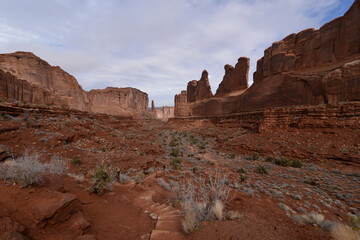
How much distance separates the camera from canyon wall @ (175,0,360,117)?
1505 centimetres

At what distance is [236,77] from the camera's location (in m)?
36.0

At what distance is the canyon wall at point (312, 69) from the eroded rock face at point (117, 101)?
1780 inches

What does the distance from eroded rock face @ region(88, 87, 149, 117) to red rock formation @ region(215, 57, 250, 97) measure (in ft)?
126

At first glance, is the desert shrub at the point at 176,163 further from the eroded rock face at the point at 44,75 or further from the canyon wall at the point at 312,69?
the eroded rock face at the point at 44,75

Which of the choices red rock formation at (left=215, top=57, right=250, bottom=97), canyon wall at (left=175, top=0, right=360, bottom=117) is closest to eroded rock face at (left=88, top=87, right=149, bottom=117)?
red rock formation at (left=215, top=57, right=250, bottom=97)

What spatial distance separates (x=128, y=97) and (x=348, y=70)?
62.2m

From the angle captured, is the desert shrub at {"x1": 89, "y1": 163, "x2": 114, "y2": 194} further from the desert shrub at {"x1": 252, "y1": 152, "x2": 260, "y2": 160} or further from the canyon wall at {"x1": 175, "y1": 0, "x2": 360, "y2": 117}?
the canyon wall at {"x1": 175, "y1": 0, "x2": 360, "y2": 117}

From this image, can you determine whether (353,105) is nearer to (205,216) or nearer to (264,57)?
(205,216)

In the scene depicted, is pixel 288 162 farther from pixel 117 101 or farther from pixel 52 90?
pixel 117 101

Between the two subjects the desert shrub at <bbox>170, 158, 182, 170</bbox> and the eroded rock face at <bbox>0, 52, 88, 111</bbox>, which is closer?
the desert shrub at <bbox>170, 158, 182, 170</bbox>

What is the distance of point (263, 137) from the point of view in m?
15.2

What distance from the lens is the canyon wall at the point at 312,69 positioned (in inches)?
592

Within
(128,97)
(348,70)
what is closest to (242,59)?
(348,70)

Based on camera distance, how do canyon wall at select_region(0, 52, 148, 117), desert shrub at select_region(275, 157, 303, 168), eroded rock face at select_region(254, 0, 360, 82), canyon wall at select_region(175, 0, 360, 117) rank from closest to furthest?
desert shrub at select_region(275, 157, 303, 168) → canyon wall at select_region(175, 0, 360, 117) → eroded rock face at select_region(254, 0, 360, 82) → canyon wall at select_region(0, 52, 148, 117)
